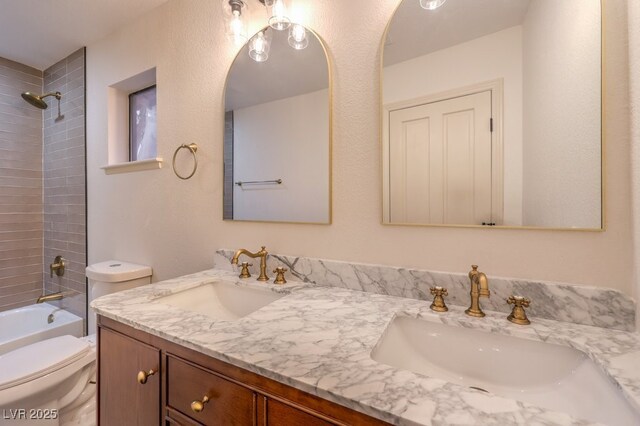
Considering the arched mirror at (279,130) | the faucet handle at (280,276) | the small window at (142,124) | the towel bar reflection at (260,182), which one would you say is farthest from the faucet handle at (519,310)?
the small window at (142,124)

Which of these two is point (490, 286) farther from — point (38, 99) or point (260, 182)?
point (38, 99)

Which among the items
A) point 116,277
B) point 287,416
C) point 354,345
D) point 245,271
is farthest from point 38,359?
point 354,345

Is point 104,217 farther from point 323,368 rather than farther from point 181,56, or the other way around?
point 323,368

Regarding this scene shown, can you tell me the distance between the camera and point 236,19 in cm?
123

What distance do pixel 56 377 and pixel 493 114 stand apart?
2.07m

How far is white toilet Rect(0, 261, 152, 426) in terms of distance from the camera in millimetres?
1160

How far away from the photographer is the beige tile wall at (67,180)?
2.07 meters

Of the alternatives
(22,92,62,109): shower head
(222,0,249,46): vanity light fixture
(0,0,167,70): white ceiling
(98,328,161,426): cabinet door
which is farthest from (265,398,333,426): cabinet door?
(22,92,62,109): shower head

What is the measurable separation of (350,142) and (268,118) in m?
0.43

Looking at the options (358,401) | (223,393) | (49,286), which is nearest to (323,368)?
(358,401)

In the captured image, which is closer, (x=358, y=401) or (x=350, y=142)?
(x=358, y=401)

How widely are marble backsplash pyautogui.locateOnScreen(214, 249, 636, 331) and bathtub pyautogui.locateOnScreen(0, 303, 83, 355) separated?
6.16 feet

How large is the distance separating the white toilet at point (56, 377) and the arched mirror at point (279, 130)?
852 mm

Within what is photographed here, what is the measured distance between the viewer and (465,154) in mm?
860
